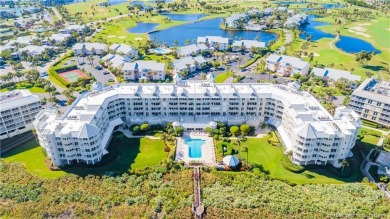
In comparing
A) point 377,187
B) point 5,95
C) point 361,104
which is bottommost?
point 377,187

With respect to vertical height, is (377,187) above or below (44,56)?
below

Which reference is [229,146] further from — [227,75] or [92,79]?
[92,79]

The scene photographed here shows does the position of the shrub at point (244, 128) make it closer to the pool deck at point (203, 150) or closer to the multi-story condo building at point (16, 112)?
the pool deck at point (203, 150)

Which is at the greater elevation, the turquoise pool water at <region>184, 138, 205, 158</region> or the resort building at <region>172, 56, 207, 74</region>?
the resort building at <region>172, 56, 207, 74</region>

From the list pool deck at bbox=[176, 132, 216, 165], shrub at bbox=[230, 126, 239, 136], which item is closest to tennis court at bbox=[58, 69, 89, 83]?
pool deck at bbox=[176, 132, 216, 165]

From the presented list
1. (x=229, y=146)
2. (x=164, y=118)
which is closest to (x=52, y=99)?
(x=164, y=118)

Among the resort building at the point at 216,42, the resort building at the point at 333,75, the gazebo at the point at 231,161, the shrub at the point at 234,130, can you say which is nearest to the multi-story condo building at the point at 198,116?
the shrub at the point at 234,130

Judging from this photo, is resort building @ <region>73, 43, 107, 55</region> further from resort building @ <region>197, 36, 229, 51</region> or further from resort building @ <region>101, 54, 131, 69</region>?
resort building @ <region>197, 36, 229, 51</region>
